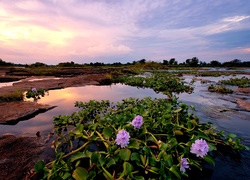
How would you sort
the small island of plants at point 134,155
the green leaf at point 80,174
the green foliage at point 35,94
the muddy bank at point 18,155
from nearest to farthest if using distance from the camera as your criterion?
the green leaf at point 80,174 → the small island of plants at point 134,155 → the muddy bank at point 18,155 → the green foliage at point 35,94

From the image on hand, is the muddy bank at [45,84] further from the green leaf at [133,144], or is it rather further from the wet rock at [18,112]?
the green leaf at [133,144]

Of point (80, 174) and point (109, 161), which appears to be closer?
point (80, 174)

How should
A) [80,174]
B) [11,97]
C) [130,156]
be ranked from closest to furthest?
[80,174] → [130,156] → [11,97]

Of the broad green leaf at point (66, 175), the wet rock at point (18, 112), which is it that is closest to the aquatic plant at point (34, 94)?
the wet rock at point (18, 112)

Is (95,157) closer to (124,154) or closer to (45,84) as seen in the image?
(124,154)

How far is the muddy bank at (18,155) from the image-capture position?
7.06ft

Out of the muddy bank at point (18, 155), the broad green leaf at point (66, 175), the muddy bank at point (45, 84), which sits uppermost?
the broad green leaf at point (66, 175)

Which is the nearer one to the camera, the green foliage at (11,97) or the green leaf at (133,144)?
the green leaf at (133,144)

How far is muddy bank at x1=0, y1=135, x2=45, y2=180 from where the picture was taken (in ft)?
7.06

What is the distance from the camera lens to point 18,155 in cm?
252

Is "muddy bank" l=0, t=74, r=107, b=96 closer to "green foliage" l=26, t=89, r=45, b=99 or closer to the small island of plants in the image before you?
"green foliage" l=26, t=89, r=45, b=99

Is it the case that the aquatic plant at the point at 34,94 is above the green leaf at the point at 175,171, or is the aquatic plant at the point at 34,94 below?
below

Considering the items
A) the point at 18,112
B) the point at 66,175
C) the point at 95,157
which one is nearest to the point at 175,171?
the point at 95,157

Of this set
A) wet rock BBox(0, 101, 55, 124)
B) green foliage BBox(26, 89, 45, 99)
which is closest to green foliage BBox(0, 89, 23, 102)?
green foliage BBox(26, 89, 45, 99)
